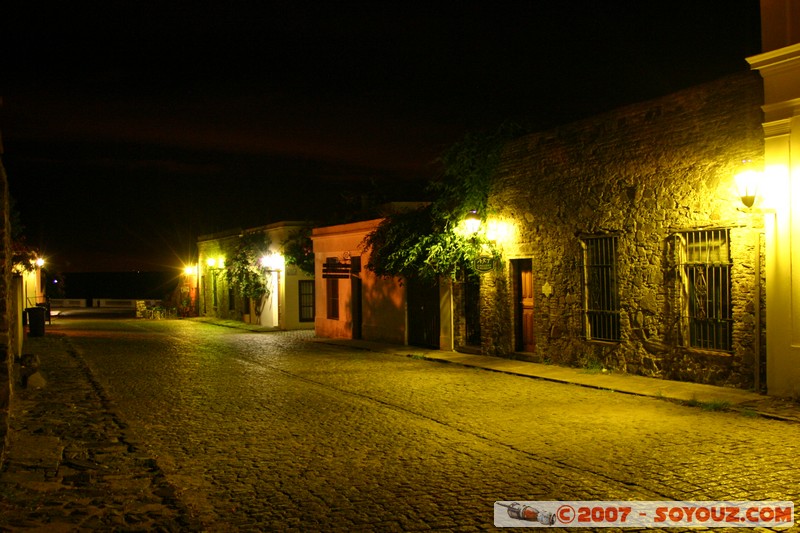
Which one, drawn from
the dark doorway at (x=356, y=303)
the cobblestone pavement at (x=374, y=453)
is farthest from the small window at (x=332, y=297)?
the cobblestone pavement at (x=374, y=453)

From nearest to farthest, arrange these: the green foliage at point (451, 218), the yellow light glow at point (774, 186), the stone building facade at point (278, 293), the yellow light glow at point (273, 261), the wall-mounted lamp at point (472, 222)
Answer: the yellow light glow at point (774, 186) < the wall-mounted lamp at point (472, 222) < the green foliage at point (451, 218) < the stone building facade at point (278, 293) < the yellow light glow at point (273, 261)

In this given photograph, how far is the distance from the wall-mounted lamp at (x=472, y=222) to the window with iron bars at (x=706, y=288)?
5.21 metres

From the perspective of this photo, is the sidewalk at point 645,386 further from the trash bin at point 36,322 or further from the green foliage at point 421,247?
the trash bin at point 36,322

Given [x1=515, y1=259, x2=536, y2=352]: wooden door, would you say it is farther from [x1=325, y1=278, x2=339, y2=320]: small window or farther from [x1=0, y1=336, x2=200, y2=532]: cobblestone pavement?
[x1=325, y1=278, x2=339, y2=320]: small window

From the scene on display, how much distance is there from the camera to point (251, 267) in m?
31.2

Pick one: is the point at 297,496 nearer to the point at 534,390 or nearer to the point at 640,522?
the point at 640,522

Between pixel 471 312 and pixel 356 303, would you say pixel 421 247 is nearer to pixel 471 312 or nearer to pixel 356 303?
pixel 471 312

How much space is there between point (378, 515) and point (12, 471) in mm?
3659

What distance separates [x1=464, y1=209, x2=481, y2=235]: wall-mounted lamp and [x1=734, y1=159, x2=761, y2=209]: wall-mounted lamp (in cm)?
682

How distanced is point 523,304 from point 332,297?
9.80 metres

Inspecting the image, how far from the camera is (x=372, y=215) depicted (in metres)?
25.7

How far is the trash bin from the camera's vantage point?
981 inches

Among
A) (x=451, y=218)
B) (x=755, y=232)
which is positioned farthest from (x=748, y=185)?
(x=451, y=218)

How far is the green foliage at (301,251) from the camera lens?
2847cm
